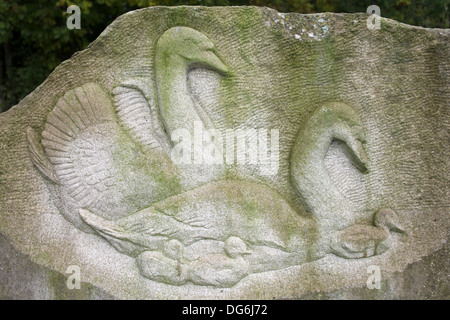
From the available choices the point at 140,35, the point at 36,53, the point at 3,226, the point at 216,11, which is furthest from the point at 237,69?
the point at 36,53

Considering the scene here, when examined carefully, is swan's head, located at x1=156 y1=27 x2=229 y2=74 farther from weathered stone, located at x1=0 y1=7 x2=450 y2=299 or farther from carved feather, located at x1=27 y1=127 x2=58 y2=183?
carved feather, located at x1=27 y1=127 x2=58 y2=183

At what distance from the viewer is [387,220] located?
2.64 metres

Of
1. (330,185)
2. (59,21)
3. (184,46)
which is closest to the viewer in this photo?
(184,46)

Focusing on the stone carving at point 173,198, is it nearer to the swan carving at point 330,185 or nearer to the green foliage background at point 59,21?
the swan carving at point 330,185

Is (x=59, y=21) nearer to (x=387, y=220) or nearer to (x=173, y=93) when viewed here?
(x=173, y=93)

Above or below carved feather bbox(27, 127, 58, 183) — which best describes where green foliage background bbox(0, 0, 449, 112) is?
above

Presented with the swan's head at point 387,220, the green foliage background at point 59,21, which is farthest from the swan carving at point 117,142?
the green foliage background at point 59,21

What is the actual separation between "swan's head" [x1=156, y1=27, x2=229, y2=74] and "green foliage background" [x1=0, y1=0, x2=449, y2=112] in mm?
1483

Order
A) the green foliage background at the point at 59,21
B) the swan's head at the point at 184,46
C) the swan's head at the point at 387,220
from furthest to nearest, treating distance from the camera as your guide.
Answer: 1. the green foliage background at the point at 59,21
2. the swan's head at the point at 387,220
3. the swan's head at the point at 184,46

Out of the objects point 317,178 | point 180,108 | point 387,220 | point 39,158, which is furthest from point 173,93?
point 387,220

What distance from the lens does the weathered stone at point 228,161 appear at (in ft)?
8.30

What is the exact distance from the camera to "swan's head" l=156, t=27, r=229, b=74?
2.50 meters

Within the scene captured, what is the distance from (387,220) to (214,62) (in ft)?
4.21

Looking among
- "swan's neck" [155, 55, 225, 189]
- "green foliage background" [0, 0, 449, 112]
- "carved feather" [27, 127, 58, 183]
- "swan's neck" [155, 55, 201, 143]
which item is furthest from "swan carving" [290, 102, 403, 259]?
"green foliage background" [0, 0, 449, 112]
